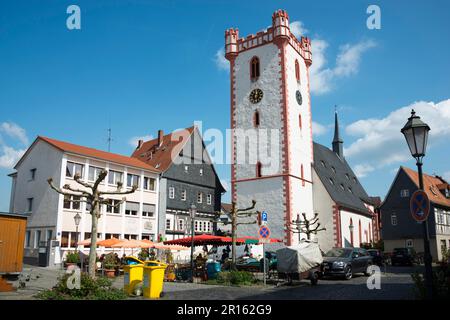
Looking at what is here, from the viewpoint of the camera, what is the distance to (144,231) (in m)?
41.4

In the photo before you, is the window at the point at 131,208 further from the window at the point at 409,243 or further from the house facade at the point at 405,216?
the window at the point at 409,243

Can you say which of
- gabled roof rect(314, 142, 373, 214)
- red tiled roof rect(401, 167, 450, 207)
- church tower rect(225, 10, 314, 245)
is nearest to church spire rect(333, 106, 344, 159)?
gabled roof rect(314, 142, 373, 214)

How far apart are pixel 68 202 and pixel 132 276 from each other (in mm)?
22649

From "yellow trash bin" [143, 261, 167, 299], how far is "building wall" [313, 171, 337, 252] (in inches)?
1094

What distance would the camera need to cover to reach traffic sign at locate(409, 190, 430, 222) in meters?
8.27

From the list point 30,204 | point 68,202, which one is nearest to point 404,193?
point 68,202

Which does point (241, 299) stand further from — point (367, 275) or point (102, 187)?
point (102, 187)

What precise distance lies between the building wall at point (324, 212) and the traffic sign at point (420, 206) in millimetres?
31523

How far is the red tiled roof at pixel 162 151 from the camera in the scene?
46.1 m

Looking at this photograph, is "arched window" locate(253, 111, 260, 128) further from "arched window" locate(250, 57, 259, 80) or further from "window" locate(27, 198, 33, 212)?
"window" locate(27, 198, 33, 212)

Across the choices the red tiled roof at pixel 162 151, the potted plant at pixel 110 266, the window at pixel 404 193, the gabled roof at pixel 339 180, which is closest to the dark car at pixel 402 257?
the gabled roof at pixel 339 180

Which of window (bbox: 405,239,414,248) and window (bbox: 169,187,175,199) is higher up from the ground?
window (bbox: 169,187,175,199)
